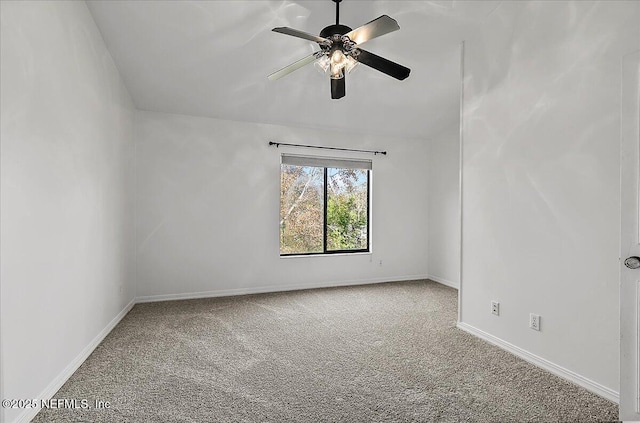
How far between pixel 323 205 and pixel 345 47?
3.07 metres

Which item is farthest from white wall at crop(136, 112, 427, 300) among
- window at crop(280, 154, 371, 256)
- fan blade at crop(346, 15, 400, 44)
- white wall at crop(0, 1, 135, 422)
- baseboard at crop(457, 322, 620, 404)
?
fan blade at crop(346, 15, 400, 44)

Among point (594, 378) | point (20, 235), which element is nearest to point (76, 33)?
point (20, 235)

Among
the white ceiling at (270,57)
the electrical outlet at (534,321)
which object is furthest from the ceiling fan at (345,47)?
the electrical outlet at (534,321)

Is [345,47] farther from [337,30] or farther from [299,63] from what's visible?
[299,63]

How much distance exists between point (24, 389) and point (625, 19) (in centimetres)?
408

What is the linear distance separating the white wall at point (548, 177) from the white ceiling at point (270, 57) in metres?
0.54

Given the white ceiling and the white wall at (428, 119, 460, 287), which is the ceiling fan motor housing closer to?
the white ceiling

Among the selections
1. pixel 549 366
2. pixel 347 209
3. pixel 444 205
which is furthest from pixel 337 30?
pixel 444 205

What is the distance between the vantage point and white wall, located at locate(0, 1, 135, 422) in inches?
Answer: 68.6

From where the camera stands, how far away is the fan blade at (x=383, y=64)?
7.72 feet

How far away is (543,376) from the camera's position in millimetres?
2426

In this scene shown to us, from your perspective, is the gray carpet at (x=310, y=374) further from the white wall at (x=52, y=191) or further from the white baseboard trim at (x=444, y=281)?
the white baseboard trim at (x=444, y=281)

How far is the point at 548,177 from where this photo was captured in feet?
8.34

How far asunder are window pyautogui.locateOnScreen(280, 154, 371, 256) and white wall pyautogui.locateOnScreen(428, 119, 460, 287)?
111 centimetres
